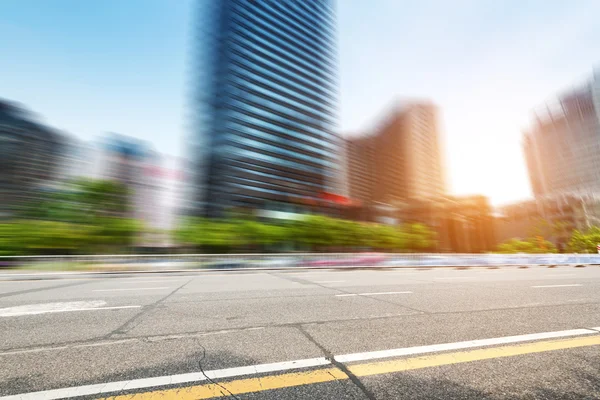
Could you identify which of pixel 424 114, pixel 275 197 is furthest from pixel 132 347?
pixel 424 114

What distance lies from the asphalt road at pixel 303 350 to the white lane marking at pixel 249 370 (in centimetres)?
1

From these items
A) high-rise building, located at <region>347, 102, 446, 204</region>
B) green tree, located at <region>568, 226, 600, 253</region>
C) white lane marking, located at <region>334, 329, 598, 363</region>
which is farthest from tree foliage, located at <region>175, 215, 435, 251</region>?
high-rise building, located at <region>347, 102, 446, 204</region>

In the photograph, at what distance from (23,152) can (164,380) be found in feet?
559

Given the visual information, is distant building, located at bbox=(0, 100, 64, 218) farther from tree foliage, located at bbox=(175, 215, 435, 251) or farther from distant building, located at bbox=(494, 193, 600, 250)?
distant building, located at bbox=(494, 193, 600, 250)

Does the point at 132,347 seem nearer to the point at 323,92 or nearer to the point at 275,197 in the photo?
the point at 275,197

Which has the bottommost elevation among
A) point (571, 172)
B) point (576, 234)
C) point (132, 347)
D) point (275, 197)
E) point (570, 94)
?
point (132, 347)

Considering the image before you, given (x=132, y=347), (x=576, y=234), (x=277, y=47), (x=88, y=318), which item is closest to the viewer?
(x=132, y=347)

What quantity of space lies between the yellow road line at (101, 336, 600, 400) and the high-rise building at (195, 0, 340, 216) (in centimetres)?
7558

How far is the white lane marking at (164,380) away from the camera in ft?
7.31

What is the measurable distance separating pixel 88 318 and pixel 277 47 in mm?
104205

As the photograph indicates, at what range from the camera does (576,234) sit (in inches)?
2026

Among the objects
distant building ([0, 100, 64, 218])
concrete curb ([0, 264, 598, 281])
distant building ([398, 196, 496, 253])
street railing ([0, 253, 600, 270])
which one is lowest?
concrete curb ([0, 264, 598, 281])

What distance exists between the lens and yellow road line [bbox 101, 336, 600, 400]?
224cm

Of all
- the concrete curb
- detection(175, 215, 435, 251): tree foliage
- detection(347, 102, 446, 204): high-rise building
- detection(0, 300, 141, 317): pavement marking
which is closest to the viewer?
detection(0, 300, 141, 317): pavement marking
